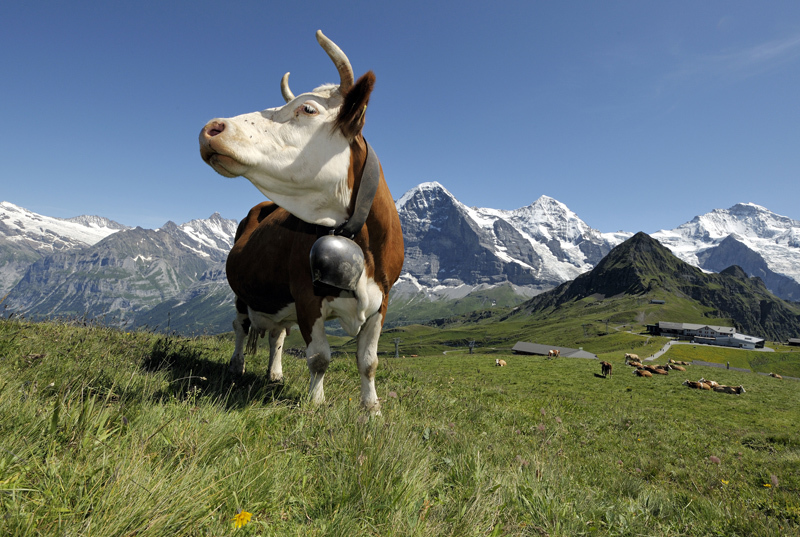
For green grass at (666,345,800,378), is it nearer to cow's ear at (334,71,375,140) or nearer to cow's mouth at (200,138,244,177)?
cow's ear at (334,71,375,140)

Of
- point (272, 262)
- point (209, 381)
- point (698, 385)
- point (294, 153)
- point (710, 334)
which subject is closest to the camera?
point (294, 153)

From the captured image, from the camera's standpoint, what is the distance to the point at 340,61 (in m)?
3.78

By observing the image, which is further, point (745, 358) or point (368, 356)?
point (745, 358)

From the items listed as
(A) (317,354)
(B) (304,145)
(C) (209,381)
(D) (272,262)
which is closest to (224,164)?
(B) (304,145)

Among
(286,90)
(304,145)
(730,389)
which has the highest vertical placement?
(286,90)

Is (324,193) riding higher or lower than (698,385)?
higher

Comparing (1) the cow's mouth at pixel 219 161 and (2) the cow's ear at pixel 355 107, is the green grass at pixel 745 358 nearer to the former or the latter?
(2) the cow's ear at pixel 355 107

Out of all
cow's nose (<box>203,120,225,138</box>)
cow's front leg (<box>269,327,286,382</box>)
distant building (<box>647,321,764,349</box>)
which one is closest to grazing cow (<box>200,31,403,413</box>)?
cow's nose (<box>203,120,225,138</box>)

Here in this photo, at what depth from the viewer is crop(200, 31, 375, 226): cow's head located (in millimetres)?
3420

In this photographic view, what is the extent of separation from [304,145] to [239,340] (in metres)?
5.65

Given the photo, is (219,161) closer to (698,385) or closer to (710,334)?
(698,385)

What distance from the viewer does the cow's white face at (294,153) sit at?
339cm

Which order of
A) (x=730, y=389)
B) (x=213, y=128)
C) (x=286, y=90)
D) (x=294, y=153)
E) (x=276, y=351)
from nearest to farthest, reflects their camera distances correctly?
(x=213, y=128) → (x=294, y=153) → (x=286, y=90) → (x=276, y=351) → (x=730, y=389)

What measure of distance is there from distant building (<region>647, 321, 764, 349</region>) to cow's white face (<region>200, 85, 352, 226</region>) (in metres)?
173
